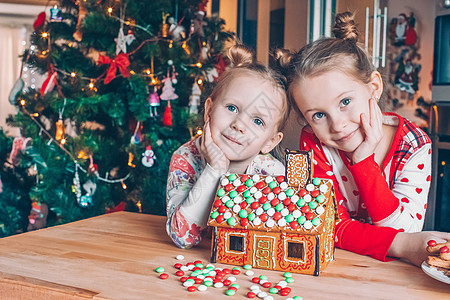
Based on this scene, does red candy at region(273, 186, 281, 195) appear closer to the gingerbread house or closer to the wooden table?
the gingerbread house

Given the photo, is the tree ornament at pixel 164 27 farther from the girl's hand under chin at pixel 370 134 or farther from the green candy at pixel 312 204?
the green candy at pixel 312 204

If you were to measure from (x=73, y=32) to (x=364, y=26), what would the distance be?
1.51m

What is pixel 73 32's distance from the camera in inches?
99.1

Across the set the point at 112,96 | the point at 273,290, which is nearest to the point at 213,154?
the point at 273,290

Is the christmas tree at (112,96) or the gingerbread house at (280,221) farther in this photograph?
the christmas tree at (112,96)

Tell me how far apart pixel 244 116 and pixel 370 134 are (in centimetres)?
30

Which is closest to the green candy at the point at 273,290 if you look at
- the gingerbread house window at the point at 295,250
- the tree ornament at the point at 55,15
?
the gingerbread house window at the point at 295,250

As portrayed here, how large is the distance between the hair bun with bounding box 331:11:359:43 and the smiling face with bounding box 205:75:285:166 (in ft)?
0.77

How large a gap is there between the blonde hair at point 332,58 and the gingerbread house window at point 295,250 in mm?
408

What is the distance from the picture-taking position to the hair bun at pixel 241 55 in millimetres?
1245

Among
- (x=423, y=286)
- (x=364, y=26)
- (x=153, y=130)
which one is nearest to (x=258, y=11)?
(x=364, y=26)

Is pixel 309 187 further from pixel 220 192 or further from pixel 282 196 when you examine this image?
pixel 220 192

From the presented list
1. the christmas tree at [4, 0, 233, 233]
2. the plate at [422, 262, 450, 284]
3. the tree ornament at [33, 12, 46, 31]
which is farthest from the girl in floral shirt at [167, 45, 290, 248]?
the tree ornament at [33, 12, 46, 31]

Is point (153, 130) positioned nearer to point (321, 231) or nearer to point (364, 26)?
point (364, 26)
